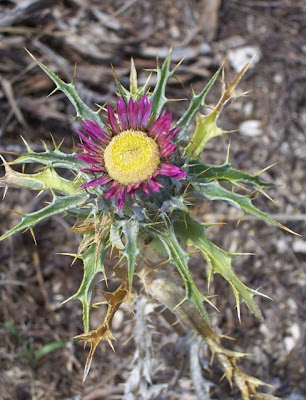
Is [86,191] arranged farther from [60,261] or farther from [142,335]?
[60,261]

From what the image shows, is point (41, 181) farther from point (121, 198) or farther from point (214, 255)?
point (214, 255)

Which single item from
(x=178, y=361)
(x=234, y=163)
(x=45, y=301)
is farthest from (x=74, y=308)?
(x=234, y=163)

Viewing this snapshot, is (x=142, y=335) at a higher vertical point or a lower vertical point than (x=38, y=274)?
higher

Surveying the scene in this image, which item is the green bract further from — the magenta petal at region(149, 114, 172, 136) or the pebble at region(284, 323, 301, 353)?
the pebble at region(284, 323, 301, 353)

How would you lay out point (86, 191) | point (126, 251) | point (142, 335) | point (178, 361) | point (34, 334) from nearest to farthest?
1. point (126, 251)
2. point (86, 191)
3. point (142, 335)
4. point (178, 361)
5. point (34, 334)

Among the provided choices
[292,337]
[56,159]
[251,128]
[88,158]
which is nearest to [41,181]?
[56,159]

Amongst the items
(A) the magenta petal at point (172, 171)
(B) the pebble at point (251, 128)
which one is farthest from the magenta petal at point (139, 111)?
(B) the pebble at point (251, 128)

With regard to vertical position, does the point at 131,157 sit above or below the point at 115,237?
above

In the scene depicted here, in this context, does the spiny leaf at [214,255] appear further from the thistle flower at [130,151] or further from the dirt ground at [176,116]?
the dirt ground at [176,116]
